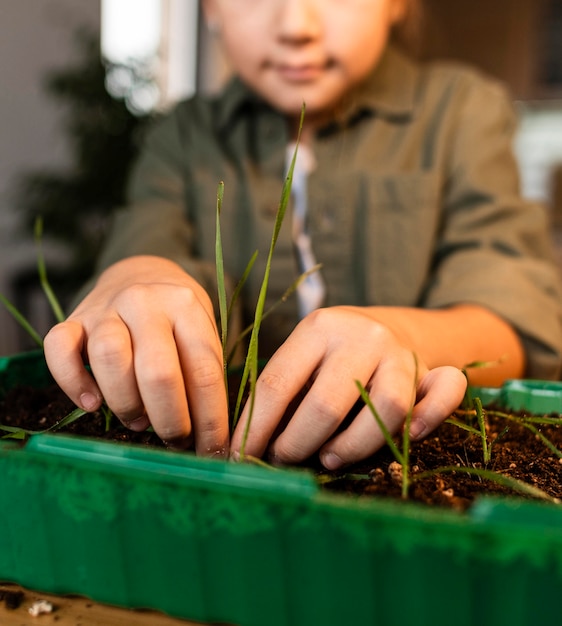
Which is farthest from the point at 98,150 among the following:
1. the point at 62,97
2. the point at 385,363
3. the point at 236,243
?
the point at 385,363

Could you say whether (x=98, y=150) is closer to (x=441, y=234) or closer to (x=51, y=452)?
(x=441, y=234)

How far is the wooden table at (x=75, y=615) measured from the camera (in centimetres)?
32

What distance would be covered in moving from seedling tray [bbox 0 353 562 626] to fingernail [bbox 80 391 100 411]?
0.05 m

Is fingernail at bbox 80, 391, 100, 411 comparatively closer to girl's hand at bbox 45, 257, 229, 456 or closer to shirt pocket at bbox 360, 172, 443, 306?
girl's hand at bbox 45, 257, 229, 456

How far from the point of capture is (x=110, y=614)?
1.08 ft

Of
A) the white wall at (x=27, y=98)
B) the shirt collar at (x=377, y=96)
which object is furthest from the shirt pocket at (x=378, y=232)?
the white wall at (x=27, y=98)

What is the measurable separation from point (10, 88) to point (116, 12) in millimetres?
514

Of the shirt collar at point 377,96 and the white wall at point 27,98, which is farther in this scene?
the white wall at point 27,98

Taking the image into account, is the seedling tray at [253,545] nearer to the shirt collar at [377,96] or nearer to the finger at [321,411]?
the finger at [321,411]

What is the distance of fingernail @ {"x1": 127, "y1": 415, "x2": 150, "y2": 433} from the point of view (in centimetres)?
37

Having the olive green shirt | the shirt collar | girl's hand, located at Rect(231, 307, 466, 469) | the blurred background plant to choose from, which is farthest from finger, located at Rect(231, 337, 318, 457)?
the blurred background plant

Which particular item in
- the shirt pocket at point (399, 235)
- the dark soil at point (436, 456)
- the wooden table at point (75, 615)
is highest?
the shirt pocket at point (399, 235)

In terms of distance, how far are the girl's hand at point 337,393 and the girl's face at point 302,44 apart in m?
0.45

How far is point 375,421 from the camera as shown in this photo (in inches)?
13.7
